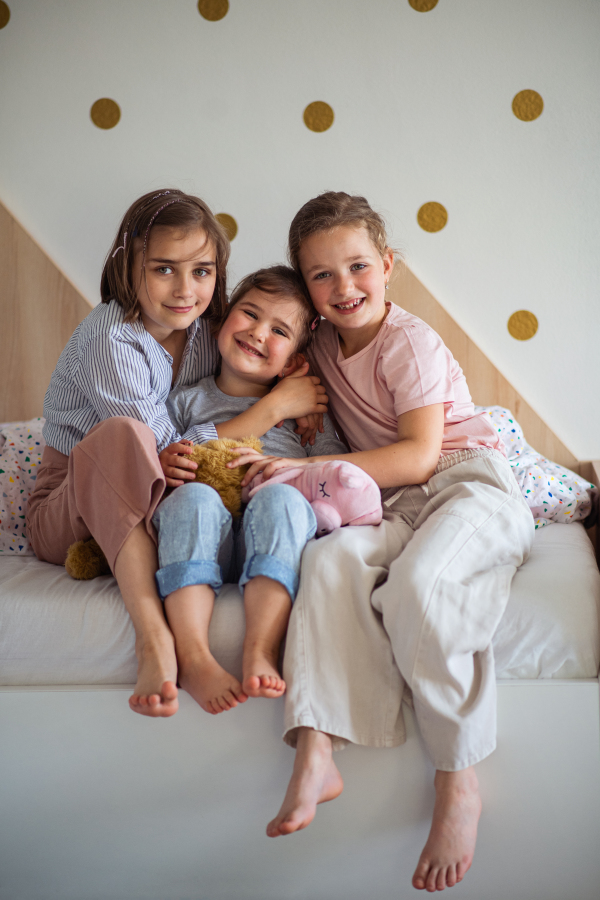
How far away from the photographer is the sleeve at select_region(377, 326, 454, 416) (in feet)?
3.65

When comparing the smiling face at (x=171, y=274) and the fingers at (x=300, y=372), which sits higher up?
the smiling face at (x=171, y=274)

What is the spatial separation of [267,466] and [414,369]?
12.3 inches

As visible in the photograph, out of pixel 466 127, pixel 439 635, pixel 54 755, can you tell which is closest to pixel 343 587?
pixel 439 635

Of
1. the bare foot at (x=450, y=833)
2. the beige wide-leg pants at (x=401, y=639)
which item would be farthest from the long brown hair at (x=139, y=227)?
the bare foot at (x=450, y=833)

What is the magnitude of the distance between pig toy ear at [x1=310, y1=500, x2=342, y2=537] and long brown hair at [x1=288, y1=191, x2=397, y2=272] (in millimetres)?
521

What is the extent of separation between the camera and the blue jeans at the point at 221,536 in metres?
0.85

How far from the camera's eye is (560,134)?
5.45 feet

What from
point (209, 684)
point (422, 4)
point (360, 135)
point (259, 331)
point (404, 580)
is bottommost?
point (209, 684)

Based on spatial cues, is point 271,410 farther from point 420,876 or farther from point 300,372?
point 420,876

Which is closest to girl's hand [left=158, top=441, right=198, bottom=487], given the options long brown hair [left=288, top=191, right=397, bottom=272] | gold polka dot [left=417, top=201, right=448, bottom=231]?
long brown hair [left=288, top=191, right=397, bottom=272]

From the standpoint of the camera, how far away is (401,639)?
2.59 ft

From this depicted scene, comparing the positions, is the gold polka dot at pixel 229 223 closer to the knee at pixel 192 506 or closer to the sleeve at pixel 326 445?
the sleeve at pixel 326 445

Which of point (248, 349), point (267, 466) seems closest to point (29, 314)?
point (248, 349)

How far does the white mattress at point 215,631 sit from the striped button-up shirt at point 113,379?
0.31 meters
